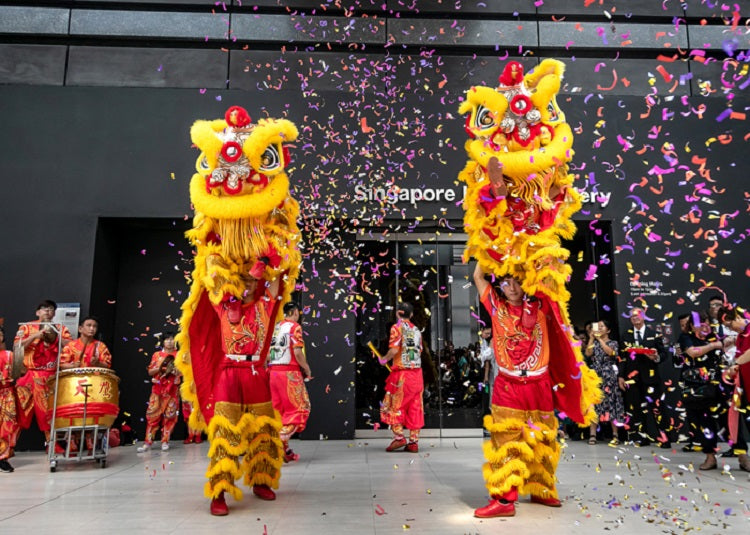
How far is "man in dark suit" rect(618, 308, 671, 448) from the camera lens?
261 inches

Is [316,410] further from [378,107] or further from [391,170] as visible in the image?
[378,107]

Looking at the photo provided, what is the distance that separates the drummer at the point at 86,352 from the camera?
597cm

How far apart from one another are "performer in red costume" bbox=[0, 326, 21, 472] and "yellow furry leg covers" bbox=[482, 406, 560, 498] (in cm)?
462

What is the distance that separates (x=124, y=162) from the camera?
24.1ft

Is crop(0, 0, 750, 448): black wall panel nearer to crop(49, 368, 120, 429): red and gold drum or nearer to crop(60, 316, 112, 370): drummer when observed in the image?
crop(60, 316, 112, 370): drummer

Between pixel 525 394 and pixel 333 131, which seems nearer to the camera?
pixel 525 394

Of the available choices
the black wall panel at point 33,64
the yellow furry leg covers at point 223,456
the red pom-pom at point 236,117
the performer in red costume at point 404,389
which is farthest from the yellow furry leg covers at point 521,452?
the black wall panel at point 33,64

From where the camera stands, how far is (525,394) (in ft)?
11.3

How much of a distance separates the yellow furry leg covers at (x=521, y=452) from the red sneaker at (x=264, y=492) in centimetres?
147

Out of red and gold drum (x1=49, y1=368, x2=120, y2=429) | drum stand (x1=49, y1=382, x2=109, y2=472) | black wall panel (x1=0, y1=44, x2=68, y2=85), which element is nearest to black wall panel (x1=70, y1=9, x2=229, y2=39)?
black wall panel (x1=0, y1=44, x2=68, y2=85)

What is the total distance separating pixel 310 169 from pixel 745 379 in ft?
17.6

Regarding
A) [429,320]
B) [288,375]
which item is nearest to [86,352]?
[288,375]

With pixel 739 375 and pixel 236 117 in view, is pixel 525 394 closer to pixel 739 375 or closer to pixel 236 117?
pixel 739 375

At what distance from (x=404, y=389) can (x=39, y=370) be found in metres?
3.98
